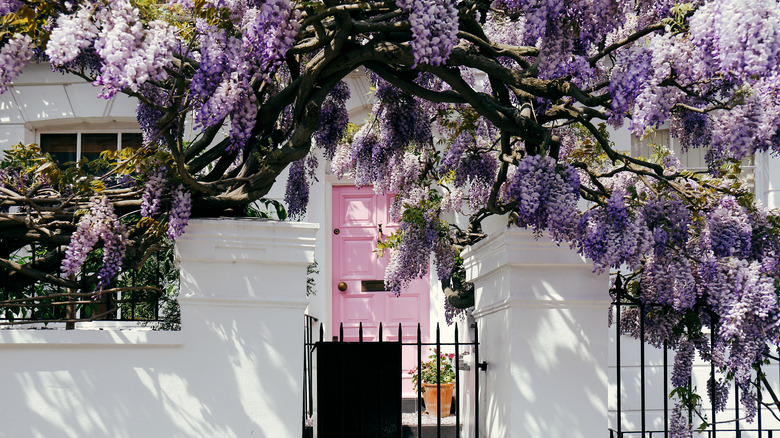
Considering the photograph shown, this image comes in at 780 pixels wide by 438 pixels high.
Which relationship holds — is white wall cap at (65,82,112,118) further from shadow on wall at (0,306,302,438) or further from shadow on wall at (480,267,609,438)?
shadow on wall at (480,267,609,438)

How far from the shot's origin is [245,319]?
4.14 metres

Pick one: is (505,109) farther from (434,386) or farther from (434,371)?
(434,371)

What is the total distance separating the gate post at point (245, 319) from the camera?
410 centimetres

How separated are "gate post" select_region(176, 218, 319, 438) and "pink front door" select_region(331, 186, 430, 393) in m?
5.22

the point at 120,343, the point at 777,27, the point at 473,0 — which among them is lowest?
the point at 120,343

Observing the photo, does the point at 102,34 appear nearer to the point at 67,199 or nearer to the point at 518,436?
the point at 67,199

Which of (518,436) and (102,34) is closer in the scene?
(102,34)

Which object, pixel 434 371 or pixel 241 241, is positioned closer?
pixel 241 241

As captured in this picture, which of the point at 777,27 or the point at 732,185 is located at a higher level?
the point at 777,27

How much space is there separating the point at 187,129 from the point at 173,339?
5136 millimetres

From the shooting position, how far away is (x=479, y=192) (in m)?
6.43

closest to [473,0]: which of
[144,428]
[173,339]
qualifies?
[173,339]

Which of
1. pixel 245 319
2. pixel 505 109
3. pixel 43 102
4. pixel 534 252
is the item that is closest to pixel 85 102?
pixel 43 102

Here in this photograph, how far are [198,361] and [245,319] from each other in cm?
30
